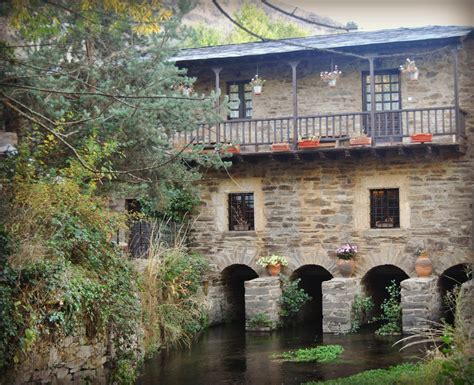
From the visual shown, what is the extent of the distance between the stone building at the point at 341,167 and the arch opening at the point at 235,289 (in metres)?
0.04

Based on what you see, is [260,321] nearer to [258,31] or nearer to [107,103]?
[107,103]

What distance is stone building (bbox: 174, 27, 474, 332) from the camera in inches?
723

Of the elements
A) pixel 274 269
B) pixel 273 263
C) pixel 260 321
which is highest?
pixel 273 263

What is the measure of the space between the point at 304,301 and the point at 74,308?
8.99m

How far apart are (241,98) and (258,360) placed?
27.9 feet

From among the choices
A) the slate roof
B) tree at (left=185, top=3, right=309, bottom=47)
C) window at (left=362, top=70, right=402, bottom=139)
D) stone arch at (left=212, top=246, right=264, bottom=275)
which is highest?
tree at (left=185, top=3, right=309, bottom=47)

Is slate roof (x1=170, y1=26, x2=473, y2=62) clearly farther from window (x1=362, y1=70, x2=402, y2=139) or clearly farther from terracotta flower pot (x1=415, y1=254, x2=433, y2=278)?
terracotta flower pot (x1=415, y1=254, x2=433, y2=278)

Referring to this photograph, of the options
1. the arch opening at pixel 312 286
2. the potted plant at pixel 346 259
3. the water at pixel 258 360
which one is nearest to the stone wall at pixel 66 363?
the water at pixel 258 360

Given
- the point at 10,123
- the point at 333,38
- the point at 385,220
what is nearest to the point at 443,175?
the point at 385,220

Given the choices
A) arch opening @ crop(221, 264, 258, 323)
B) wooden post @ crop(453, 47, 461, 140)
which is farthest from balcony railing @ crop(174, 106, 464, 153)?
arch opening @ crop(221, 264, 258, 323)

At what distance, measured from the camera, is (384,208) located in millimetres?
19141

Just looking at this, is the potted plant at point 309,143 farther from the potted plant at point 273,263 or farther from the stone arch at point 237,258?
the stone arch at point 237,258

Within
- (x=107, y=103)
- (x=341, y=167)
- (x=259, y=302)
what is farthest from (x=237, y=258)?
(x=107, y=103)

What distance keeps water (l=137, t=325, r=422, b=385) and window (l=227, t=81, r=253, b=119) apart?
230 inches
